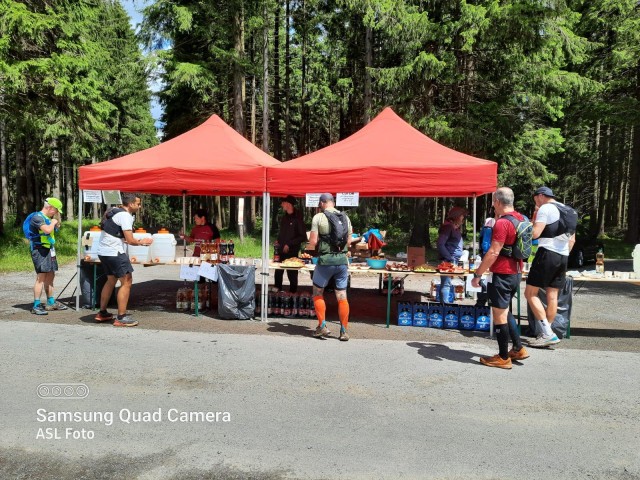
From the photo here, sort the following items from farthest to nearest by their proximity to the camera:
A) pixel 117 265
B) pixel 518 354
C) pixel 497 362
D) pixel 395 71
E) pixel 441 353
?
1. pixel 395 71
2. pixel 117 265
3. pixel 441 353
4. pixel 518 354
5. pixel 497 362

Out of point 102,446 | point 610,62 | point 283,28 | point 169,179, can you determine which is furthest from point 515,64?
point 283,28

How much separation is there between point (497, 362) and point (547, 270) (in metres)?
1.52

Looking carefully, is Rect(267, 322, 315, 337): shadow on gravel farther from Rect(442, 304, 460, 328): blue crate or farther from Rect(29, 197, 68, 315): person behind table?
Rect(29, 197, 68, 315): person behind table

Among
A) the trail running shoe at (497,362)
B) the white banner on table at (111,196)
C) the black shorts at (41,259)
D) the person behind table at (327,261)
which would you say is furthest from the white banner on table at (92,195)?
the trail running shoe at (497,362)

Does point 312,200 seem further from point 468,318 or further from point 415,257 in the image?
point 468,318

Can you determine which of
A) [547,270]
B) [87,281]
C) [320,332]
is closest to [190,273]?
[87,281]

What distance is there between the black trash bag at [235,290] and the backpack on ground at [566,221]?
4449mm

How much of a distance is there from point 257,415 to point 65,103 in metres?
13.6

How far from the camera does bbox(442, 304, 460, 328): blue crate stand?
26.1 ft

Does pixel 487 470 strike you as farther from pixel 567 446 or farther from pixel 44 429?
pixel 44 429

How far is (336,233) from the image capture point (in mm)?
6805

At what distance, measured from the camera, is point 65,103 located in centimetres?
1491

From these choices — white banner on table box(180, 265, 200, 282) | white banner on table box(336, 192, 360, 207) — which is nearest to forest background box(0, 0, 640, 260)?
white banner on table box(180, 265, 200, 282)

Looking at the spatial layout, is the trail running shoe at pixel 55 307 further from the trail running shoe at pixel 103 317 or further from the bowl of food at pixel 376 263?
the bowl of food at pixel 376 263
